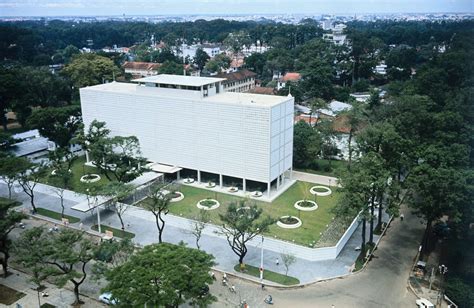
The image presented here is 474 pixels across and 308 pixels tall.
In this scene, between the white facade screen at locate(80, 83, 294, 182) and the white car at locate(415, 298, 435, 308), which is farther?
the white facade screen at locate(80, 83, 294, 182)

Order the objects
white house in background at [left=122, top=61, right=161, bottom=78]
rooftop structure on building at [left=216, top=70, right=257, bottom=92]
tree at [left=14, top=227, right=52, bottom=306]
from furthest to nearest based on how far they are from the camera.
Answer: white house in background at [left=122, top=61, right=161, bottom=78]
rooftop structure on building at [left=216, top=70, right=257, bottom=92]
tree at [left=14, top=227, right=52, bottom=306]

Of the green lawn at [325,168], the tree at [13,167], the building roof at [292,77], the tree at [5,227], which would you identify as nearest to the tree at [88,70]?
the building roof at [292,77]

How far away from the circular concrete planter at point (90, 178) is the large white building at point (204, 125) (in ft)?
14.5

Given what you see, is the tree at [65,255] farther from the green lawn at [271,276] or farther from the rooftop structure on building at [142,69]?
Answer: the rooftop structure on building at [142,69]

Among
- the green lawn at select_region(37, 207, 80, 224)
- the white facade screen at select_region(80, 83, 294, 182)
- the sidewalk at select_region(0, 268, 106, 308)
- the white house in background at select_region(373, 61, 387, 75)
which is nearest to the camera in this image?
the sidewalk at select_region(0, 268, 106, 308)

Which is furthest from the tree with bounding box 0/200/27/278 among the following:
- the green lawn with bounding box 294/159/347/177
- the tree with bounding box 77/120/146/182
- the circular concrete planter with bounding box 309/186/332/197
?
the green lawn with bounding box 294/159/347/177

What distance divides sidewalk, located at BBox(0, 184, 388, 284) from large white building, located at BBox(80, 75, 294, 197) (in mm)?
6692

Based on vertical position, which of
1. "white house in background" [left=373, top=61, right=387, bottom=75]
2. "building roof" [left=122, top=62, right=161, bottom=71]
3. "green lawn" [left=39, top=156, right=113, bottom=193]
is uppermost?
"building roof" [left=122, top=62, right=161, bottom=71]

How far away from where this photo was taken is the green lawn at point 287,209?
1088 inches

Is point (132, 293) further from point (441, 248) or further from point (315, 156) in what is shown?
point (315, 156)

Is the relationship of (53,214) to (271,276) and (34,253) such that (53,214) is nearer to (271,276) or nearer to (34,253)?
(34,253)

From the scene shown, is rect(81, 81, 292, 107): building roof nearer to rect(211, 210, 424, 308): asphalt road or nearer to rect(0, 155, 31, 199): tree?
rect(0, 155, 31, 199): tree

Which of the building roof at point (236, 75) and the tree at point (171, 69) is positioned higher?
the tree at point (171, 69)

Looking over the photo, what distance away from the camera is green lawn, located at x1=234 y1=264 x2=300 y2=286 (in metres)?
22.7
